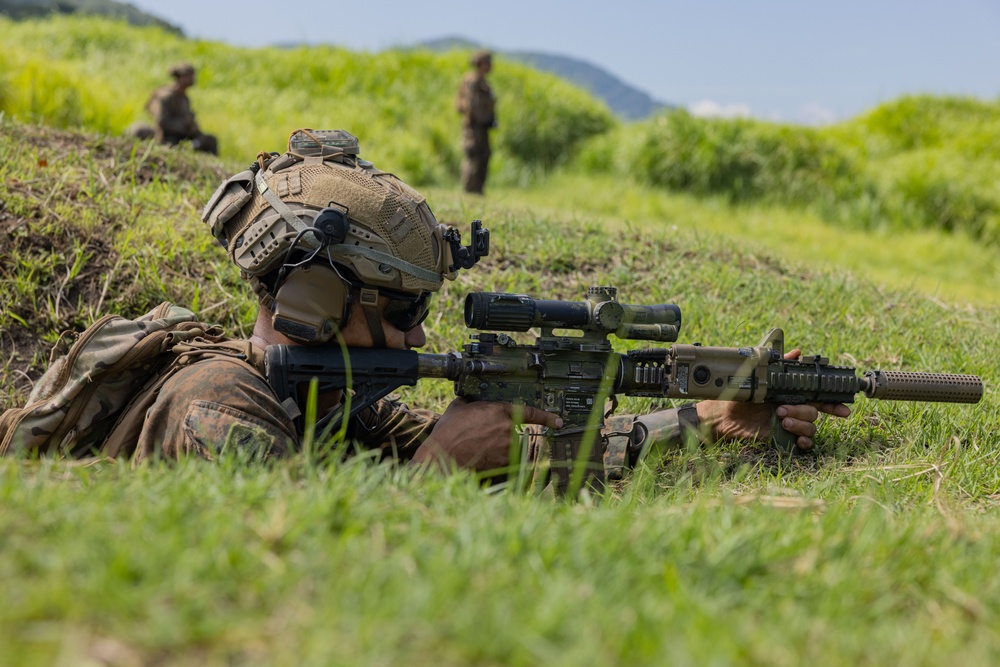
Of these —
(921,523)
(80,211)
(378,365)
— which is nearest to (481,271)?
(80,211)

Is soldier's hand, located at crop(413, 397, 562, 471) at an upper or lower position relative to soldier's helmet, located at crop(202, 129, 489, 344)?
lower

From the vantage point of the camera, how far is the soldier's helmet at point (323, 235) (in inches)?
137

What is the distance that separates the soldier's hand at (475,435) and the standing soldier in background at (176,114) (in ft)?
32.3

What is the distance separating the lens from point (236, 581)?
6.58 ft

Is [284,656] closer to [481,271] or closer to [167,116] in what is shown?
[481,271]

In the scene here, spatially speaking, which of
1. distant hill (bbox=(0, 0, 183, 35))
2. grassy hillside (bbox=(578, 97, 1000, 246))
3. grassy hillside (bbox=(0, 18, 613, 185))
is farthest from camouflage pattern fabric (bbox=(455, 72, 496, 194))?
distant hill (bbox=(0, 0, 183, 35))

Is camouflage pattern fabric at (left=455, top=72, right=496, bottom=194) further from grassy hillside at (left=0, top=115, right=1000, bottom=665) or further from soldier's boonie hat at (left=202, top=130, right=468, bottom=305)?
grassy hillside at (left=0, top=115, right=1000, bottom=665)

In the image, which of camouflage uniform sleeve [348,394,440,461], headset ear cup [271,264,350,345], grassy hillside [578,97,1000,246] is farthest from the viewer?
grassy hillside [578,97,1000,246]

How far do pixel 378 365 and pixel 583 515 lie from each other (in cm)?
131

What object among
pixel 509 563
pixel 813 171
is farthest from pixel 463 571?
pixel 813 171

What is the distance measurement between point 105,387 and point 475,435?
143cm

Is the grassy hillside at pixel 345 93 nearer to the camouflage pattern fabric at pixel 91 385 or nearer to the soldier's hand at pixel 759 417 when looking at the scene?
the soldier's hand at pixel 759 417

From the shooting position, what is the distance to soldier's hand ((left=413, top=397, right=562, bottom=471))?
3662 millimetres

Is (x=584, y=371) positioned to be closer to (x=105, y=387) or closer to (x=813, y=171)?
(x=105, y=387)
